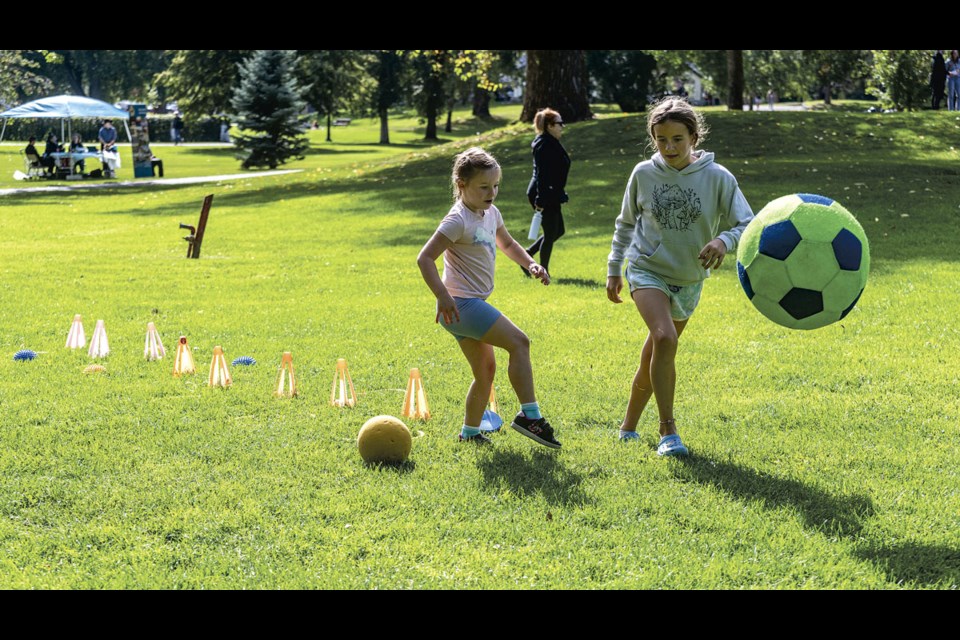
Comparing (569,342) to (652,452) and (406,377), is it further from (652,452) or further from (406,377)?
(652,452)

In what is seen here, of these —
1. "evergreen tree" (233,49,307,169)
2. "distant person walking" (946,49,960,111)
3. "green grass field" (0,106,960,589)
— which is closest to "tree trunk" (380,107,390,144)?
"evergreen tree" (233,49,307,169)

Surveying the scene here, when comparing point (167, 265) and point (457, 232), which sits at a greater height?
point (457, 232)

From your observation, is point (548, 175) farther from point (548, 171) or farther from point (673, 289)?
point (673, 289)

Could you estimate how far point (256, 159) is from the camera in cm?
3997

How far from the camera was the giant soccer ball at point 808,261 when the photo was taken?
5195 millimetres

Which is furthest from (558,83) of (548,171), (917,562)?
(917,562)

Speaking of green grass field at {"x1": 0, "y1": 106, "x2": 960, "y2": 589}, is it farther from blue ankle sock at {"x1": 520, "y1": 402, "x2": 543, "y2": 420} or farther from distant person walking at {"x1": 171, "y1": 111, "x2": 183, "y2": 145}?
distant person walking at {"x1": 171, "y1": 111, "x2": 183, "y2": 145}

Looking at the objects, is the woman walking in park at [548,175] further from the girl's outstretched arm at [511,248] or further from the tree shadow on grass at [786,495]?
the tree shadow on grass at [786,495]

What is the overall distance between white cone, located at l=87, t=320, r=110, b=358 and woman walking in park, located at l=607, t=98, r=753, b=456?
477 centimetres

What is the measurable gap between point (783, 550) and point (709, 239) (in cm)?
200

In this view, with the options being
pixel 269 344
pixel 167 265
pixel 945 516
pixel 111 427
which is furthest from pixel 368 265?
pixel 945 516

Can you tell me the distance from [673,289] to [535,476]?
1.37 m

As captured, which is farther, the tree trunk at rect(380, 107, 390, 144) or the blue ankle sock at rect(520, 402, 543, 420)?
the tree trunk at rect(380, 107, 390, 144)

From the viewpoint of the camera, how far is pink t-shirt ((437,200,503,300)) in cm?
601
